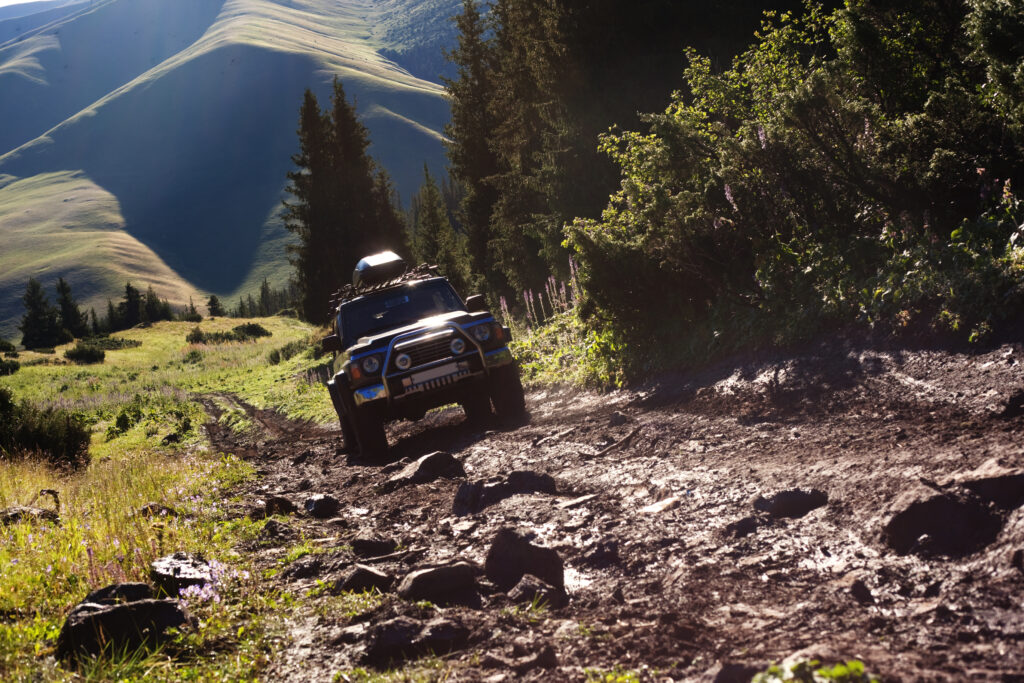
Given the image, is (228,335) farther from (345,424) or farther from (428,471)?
(428,471)

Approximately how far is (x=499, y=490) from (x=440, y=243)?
1210 inches

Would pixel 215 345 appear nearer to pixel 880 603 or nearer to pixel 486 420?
pixel 486 420

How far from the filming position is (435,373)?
936 centimetres

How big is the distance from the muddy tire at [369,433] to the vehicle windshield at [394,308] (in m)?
1.36

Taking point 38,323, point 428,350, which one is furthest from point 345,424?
point 38,323

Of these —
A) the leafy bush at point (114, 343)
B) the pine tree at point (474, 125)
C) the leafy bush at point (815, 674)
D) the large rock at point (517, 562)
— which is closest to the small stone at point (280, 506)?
the large rock at point (517, 562)

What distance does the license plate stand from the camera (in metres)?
9.27

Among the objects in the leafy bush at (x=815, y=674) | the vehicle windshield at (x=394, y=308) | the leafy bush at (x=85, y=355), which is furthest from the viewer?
the leafy bush at (x=85, y=355)

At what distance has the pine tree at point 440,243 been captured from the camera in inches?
1304

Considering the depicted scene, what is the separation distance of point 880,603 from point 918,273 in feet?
14.2

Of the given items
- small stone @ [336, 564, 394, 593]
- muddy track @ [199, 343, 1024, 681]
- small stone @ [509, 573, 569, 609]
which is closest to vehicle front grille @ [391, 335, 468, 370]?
muddy track @ [199, 343, 1024, 681]

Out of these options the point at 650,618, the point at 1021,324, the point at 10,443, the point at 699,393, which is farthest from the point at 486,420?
the point at 10,443

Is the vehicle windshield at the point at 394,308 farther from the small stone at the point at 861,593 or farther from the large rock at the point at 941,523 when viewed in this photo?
the small stone at the point at 861,593

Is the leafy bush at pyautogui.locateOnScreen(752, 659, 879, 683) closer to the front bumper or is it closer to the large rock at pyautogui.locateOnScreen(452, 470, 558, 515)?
the large rock at pyautogui.locateOnScreen(452, 470, 558, 515)
